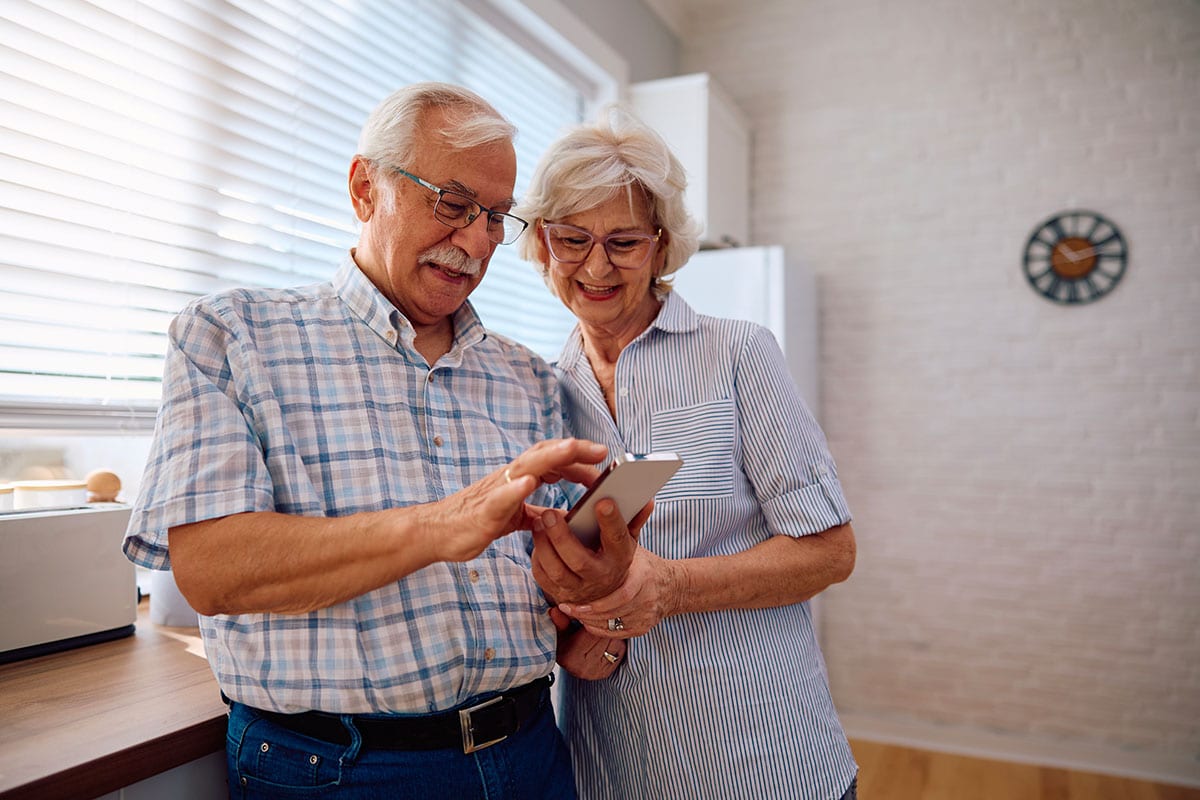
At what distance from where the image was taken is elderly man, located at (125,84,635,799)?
0.95 m

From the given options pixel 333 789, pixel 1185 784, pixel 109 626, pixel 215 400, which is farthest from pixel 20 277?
pixel 1185 784

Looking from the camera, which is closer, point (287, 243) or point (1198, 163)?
point (287, 243)

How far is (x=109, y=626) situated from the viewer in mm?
1473

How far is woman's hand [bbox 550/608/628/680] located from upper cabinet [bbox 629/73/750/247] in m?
2.40

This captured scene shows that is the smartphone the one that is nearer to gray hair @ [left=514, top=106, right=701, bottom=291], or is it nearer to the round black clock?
gray hair @ [left=514, top=106, right=701, bottom=291]

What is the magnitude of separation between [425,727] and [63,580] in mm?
738

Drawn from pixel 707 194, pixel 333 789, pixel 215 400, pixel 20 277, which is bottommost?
pixel 333 789

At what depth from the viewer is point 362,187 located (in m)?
1.26

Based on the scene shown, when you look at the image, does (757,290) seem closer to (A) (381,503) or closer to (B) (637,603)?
(B) (637,603)

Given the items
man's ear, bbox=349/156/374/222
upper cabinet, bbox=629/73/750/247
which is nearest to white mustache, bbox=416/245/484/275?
man's ear, bbox=349/156/374/222

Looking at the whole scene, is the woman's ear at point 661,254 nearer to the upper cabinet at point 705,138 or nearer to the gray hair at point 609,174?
the gray hair at point 609,174

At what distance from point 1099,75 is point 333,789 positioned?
12.2 ft

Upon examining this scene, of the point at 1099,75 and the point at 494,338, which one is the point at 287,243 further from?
the point at 1099,75

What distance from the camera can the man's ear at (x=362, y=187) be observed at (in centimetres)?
124
